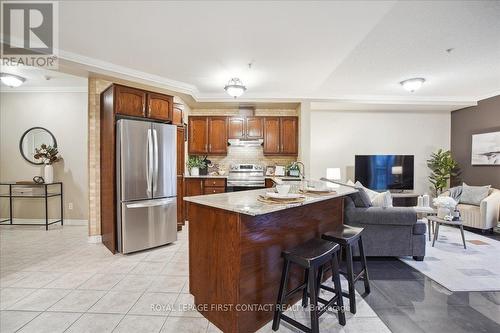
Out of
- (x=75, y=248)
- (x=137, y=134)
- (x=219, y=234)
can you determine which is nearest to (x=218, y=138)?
(x=137, y=134)

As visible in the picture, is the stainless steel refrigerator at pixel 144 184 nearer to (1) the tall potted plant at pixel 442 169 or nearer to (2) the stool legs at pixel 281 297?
(2) the stool legs at pixel 281 297

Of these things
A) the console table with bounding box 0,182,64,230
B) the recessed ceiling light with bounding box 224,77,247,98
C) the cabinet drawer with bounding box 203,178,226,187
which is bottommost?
the console table with bounding box 0,182,64,230

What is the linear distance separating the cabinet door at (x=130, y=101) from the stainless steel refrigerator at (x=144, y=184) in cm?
29

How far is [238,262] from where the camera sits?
170 cm

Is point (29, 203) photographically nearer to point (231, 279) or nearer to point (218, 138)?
point (218, 138)

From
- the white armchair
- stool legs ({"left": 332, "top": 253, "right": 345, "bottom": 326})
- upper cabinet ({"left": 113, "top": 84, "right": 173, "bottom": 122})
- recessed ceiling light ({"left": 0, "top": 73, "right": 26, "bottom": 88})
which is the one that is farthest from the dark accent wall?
recessed ceiling light ({"left": 0, "top": 73, "right": 26, "bottom": 88})

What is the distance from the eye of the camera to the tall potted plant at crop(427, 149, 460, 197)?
5.61 meters

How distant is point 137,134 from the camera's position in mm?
3367

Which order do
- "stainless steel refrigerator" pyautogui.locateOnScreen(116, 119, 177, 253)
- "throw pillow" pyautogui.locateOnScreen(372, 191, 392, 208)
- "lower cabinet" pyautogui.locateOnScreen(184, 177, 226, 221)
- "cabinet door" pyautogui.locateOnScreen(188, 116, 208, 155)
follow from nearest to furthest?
"stainless steel refrigerator" pyautogui.locateOnScreen(116, 119, 177, 253) → "throw pillow" pyautogui.locateOnScreen(372, 191, 392, 208) → "lower cabinet" pyautogui.locateOnScreen(184, 177, 226, 221) → "cabinet door" pyautogui.locateOnScreen(188, 116, 208, 155)

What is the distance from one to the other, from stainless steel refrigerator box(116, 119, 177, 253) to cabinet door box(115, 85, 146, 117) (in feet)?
0.95

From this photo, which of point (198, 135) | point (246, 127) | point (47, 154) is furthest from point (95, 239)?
point (246, 127)

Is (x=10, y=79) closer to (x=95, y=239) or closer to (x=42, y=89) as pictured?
(x=42, y=89)

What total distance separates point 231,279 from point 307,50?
2.86 metres

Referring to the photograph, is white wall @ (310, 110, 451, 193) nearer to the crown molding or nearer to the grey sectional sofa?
the grey sectional sofa
